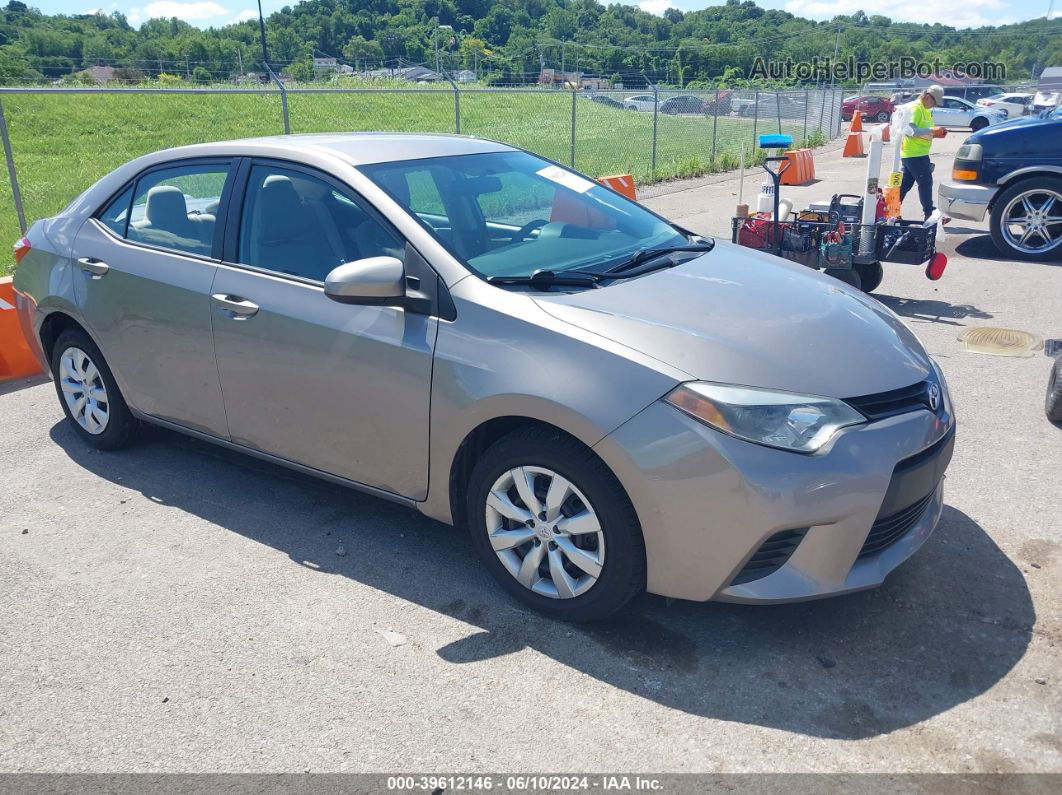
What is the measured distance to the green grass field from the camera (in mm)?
18125

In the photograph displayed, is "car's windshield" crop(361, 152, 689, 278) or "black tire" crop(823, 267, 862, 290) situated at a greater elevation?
"car's windshield" crop(361, 152, 689, 278)

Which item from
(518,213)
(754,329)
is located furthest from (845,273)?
(754,329)

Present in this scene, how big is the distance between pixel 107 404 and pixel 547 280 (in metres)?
2.76

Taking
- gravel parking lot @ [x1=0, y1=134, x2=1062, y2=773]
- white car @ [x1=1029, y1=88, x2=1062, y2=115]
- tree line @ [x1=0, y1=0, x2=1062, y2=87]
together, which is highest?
tree line @ [x1=0, y1=0, x2=1062, y2=87]

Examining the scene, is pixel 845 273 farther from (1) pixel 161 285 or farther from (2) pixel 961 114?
(2) pixel 961 114

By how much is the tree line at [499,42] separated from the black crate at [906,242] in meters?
13.2

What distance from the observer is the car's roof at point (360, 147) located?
409 centimetres

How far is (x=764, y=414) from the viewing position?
302 centimetres

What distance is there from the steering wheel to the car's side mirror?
67cm

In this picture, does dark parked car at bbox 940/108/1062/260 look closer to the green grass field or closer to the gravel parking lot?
the gravel parking lot

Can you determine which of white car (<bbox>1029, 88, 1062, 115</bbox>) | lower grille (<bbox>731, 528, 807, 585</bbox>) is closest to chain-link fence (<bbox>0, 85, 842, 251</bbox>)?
white car (<bbox>1029, 88, 1062, 115</bbox>)

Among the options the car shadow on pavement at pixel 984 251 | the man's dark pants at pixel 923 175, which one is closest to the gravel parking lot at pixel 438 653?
the car shadow on pavement at pixel 984 251

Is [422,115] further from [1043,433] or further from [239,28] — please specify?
[239,28]

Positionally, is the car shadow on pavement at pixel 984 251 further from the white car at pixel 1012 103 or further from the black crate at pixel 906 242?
the white car at pixel 1012 103
